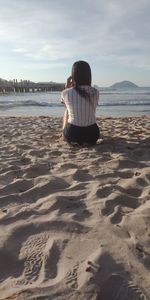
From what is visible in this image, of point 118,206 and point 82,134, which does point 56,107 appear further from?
point 118,206

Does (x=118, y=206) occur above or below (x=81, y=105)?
below

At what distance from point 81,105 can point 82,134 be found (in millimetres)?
384

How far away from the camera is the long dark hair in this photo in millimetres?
5332

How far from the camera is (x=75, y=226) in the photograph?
9.41 feet

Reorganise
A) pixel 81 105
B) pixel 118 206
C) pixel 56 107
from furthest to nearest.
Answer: pixel 56 107, pixel 81 105, pixel 118 206

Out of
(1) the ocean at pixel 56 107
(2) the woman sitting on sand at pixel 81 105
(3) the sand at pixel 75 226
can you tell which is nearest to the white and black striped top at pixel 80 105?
(2) the woman sitting on sand at pixel 81 105

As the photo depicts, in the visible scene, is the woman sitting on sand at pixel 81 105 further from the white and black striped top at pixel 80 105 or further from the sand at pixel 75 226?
the sand at pixel 75 226

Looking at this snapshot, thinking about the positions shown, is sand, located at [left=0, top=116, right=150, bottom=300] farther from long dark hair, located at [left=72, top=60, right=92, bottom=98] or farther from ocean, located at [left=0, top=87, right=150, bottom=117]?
ocean, located at [left=0, top=87, right=150, bottom=117]

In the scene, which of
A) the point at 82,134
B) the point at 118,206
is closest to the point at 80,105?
the point at 82,134

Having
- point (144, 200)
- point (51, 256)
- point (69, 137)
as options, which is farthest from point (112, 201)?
point (69, 137)

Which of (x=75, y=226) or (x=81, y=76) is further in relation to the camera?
(x=81, y=76)

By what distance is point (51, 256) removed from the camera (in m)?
2.51

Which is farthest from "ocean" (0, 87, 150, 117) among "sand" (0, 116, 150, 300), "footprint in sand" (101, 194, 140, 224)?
"footprint in sand" (101, 194, 140, 224)

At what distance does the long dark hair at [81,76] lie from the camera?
17.5 feet
